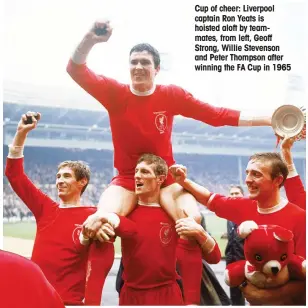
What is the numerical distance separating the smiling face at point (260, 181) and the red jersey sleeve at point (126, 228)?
0.52m

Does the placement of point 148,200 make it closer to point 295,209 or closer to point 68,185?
point 68,185

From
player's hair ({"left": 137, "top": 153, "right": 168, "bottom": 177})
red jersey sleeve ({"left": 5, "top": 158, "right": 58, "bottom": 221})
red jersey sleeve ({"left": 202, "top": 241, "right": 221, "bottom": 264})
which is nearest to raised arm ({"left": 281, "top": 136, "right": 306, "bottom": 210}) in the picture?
red jersey sleeve ({"left": 202, "top": 241, "right": 221, "bottom": 264})

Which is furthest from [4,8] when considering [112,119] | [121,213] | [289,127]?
[289,127]

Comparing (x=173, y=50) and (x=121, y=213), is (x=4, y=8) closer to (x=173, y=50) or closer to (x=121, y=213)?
(x=173, y=50)

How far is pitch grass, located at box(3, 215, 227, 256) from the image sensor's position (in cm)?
204

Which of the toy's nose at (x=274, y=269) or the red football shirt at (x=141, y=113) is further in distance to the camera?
the red football shirt at (x=141, y=113)

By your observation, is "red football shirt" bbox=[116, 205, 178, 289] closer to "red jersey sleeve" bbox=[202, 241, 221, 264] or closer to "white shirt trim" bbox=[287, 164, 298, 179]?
"red jersey sleeve" bbox=[202, 241, 221, 264]

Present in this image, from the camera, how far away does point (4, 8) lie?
2195 millimetres

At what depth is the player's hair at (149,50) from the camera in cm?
210

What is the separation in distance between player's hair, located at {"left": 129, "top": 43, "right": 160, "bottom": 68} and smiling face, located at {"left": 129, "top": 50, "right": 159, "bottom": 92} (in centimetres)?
1

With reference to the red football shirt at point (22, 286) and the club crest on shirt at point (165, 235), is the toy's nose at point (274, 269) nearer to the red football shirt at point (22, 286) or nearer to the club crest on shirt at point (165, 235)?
the club crest on shirt at point (165, 235)

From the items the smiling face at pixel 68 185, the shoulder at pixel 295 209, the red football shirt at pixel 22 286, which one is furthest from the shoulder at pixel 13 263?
the shoulder at pixel 295 209

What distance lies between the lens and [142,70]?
2.08 m

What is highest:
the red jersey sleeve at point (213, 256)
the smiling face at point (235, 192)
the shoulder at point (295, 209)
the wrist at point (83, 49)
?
the wrist at point (83, 49)
